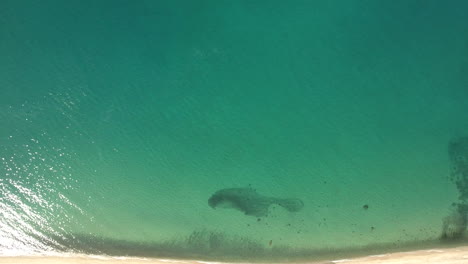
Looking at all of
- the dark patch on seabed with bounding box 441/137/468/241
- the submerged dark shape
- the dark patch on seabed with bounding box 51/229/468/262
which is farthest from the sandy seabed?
the submerged dark shape

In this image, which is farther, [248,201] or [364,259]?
[248,201]

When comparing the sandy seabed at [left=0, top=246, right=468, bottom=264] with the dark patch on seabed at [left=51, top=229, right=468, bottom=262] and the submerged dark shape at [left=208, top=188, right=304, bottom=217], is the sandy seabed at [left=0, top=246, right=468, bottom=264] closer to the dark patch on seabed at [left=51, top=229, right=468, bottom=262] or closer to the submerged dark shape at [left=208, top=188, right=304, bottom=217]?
the dark patch on seabed at [left=51, top=229, right=468, bottom=262]

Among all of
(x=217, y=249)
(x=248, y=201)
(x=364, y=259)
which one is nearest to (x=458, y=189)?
(x=364, y=259)

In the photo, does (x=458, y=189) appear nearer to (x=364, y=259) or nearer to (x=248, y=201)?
(x=364, y=259)

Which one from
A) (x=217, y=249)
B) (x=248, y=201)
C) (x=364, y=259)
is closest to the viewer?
(x=364, y=259)

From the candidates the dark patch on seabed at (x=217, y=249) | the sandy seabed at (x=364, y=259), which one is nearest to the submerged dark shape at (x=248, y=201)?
the dark patch on seabed at (x=217, y=249)

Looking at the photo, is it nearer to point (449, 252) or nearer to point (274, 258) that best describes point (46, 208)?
point (274, 258)

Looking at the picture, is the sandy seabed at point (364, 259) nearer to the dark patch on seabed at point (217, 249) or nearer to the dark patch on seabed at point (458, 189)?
the dark patch on seabed at point (217, 249)
